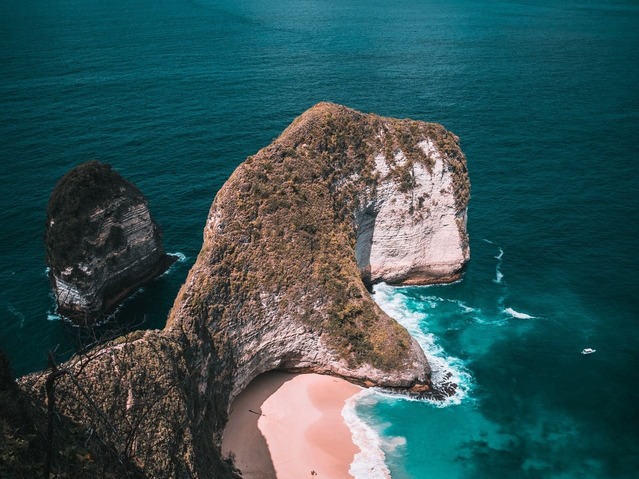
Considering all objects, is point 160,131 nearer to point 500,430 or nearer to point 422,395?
point 422,395

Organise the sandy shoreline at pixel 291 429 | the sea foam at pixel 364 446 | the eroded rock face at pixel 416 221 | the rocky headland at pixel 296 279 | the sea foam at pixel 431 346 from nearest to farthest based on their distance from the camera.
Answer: the rocky headland at pixel 296 279 < the sea foam at pixel 364 446 < the sandy shoreline at pixel 291 429 < the sea foam at pixel 431 346 < the eroded rock face at pixel 416 221

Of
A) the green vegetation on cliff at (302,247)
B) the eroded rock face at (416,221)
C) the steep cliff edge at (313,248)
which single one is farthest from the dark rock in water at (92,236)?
the eroded rock face at (416,221)

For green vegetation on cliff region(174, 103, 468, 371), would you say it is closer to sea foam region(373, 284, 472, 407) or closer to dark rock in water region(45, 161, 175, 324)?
sea foam region(373, 284, 472, 407)

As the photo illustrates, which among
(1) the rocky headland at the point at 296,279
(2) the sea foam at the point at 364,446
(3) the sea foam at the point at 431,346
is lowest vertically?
(2) the sea foam at the point at 364,446

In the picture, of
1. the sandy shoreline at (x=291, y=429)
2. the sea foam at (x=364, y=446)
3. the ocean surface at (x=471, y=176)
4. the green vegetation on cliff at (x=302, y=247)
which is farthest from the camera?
the ocean surface at (x=471, y=176)

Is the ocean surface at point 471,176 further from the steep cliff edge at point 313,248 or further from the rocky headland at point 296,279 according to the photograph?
the steep cliff edge at point 313,248

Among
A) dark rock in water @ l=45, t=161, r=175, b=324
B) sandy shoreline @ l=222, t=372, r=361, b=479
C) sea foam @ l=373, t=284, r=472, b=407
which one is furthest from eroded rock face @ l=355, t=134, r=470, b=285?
dark rock in water @ l=45, t=161, r=175, b=324

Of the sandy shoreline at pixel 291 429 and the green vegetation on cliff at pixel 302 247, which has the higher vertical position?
the green vegetation on cliff at pixel 302 247

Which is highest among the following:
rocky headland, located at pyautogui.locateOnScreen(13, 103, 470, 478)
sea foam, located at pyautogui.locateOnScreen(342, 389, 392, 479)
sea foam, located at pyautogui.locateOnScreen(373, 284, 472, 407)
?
rocky headland, located at pyautogui.locateOnScreen(13, 103, 470, 478)
